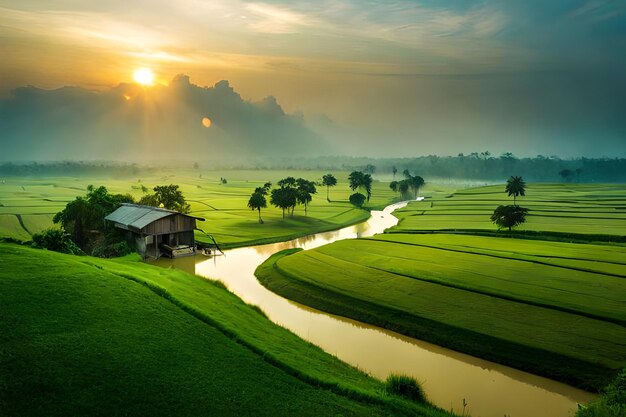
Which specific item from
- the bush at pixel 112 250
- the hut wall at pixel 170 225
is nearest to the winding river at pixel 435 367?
the hut wall at pixel 170 225

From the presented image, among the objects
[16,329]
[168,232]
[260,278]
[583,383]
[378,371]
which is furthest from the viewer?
[168,232]

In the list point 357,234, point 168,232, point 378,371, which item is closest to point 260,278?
point 168,232

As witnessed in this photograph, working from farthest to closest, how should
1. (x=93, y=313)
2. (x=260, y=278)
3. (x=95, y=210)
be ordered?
(x=95, y=210) < (x=260, y=278) < (x=93, y=313)

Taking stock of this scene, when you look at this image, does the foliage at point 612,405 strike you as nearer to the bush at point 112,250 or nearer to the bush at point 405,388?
the bush at point 405,388

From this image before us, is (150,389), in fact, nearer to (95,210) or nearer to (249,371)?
(249,371)

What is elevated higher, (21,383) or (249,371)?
(21,383)

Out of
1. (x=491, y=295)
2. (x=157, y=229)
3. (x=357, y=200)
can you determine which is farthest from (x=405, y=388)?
(x=357, y=200)

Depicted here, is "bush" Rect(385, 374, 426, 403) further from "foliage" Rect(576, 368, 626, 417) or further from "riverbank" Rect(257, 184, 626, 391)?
"riverbank" Rect(257, 184, 626, 391)
